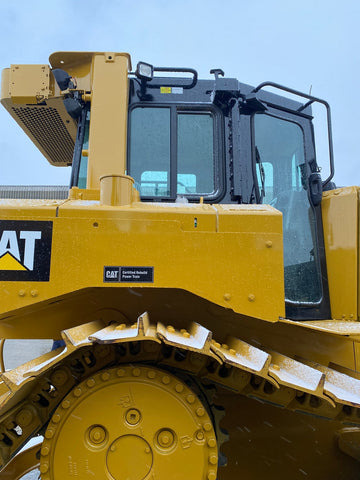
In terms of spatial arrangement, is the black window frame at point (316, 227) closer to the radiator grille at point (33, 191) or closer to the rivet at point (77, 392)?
the rivet at point (77, 392)

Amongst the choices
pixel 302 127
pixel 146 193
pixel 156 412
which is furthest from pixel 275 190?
pixel 156 412

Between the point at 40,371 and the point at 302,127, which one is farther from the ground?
the point at 302,127

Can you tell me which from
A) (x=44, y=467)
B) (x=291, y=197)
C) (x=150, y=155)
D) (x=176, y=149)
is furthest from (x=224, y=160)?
(x=44, y=467)

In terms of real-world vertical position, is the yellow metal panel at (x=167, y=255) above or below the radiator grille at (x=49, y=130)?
below

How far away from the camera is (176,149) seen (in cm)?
293

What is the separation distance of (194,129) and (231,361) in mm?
1885

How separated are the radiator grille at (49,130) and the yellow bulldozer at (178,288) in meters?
0.05

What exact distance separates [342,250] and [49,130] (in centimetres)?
296

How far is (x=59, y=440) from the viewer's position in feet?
6.23

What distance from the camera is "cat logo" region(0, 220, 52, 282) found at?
2072 mm

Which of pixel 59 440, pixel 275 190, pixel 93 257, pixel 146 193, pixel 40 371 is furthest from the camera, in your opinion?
pixel 275 190

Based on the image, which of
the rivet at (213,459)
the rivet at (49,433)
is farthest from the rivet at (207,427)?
the rivet at (49,433)

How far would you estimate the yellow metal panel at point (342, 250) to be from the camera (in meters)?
2.90

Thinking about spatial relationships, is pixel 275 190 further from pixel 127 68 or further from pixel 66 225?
pixel 66 225
